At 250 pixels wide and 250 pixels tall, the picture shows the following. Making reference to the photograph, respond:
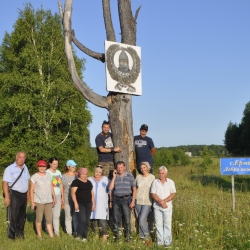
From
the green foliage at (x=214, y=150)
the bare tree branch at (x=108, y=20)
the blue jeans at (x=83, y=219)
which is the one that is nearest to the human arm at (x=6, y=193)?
the blue jeans at (x=83, y=219)

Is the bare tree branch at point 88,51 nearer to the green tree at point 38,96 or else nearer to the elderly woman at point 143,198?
the elderly woman at point 143,198

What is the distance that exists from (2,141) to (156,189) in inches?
944

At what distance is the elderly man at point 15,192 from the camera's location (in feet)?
30.3

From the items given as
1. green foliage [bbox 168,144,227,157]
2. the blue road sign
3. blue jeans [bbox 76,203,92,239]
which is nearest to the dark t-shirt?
blue jeans [bbox 76,203,92,239]

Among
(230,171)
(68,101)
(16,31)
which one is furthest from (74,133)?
(230,171)

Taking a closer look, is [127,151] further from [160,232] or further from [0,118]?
[0,118]

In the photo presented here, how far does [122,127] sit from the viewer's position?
9359 mm

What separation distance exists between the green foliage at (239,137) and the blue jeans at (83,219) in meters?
47.4

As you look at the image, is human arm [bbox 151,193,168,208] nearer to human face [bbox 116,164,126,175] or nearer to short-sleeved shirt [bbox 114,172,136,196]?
short-sleeved shirt [bbox 114,172,136,196]

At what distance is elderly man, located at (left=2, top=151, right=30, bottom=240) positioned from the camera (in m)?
9.24

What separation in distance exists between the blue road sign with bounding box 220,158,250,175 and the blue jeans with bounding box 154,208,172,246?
4.29m

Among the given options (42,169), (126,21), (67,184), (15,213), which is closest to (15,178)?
(42,169)

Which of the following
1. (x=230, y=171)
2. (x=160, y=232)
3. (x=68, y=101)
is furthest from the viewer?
(x=68, y=101)

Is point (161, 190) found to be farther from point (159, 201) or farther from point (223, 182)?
point (223, 182)
